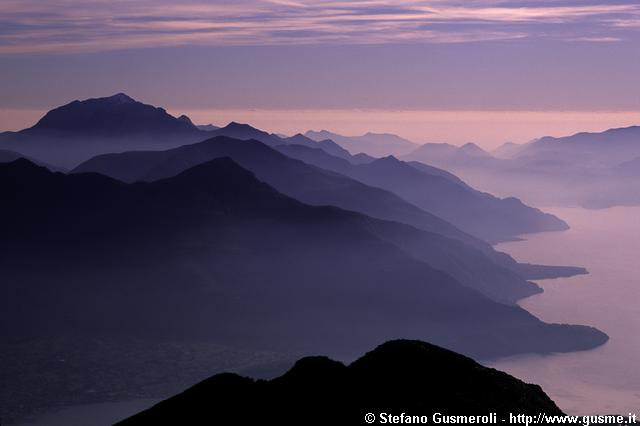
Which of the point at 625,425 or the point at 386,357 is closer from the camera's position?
the point at 386,357

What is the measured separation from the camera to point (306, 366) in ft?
265

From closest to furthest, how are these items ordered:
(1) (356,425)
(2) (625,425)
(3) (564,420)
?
(1) (356,425) < (3) (564,420) < (2) (625,425)

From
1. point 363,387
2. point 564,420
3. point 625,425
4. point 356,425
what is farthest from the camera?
point 625,425

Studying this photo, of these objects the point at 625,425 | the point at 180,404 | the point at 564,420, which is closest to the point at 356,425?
the point at 180,404

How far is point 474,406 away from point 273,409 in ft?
55.9

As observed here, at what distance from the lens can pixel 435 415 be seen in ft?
245

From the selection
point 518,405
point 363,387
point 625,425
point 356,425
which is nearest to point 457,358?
point 518,405

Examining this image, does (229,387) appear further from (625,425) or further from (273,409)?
(625,425)

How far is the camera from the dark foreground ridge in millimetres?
75000

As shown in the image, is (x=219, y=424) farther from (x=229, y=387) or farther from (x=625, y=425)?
(x=625, y=425)

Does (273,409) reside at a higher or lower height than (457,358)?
lower

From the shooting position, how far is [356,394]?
76.8 meters

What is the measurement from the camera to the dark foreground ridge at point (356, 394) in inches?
2953

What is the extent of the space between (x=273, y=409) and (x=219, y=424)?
4545mm
